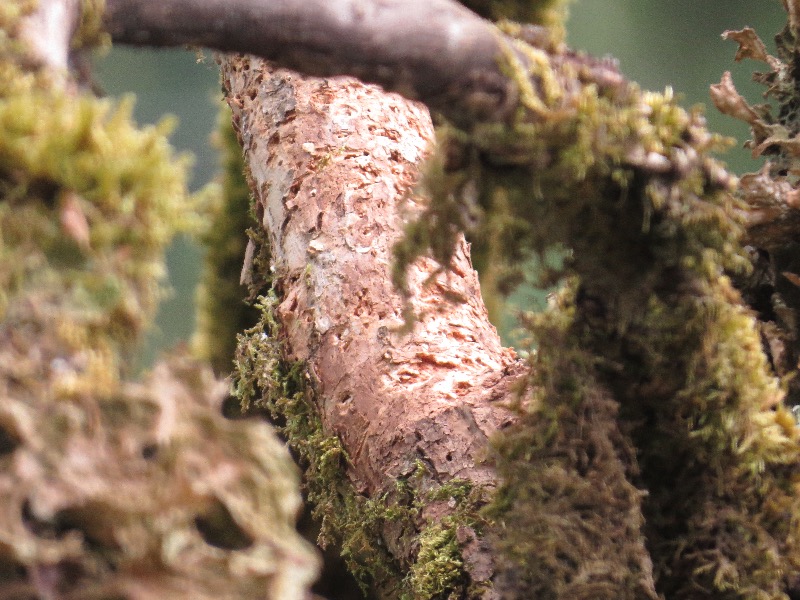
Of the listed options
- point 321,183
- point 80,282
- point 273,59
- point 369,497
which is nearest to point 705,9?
point 321,183

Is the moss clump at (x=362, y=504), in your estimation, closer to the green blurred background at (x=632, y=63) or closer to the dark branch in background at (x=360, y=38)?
the dark branch in background at (x=360, y=38)

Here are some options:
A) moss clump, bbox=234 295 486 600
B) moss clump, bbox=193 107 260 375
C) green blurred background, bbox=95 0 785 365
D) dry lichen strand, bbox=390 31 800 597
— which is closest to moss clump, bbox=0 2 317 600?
dry lichen strand, bbox=390 31 800 597

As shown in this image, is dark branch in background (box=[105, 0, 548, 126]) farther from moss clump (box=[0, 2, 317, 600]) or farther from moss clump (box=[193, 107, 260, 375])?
moss clump (box=[193, 107, 260, 375])

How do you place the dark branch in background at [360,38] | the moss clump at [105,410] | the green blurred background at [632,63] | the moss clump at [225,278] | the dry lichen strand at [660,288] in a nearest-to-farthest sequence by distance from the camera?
the moss clump at [105,410], the dark branch in background at [360,38], the dry lichen strand at [660,288], the moss clump at [225,278], the green blurred background at [632,63]

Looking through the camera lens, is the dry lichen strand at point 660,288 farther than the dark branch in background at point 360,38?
Yes

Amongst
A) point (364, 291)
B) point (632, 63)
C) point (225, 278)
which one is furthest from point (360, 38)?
point (632, 63)

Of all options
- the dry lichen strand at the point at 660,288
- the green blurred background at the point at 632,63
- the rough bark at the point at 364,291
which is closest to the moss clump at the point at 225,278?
the rough bark at the point at 364,291

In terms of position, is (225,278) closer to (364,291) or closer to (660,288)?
(364,291)
